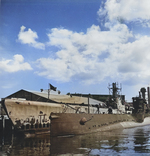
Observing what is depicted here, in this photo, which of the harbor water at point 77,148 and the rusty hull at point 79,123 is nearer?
the harbor water at point 77,148

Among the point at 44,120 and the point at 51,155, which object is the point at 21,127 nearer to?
the point at 44,120

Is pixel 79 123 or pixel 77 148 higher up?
pixel 79 123

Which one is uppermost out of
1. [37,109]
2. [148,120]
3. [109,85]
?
[109,85]

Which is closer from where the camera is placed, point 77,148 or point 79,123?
point 77,148

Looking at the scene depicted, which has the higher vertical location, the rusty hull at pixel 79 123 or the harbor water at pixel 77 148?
the rusty hull at pixel 79 123

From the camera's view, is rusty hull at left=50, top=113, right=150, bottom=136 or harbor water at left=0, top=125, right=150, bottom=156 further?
rusty hull at left=50, top=113, right=150, bottom=136

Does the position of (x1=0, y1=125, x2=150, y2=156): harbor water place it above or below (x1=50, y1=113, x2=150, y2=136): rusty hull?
below

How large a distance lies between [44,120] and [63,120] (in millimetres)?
7412

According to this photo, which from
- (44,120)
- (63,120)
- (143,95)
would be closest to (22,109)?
(44,120)

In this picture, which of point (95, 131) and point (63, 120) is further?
point (95, 131)

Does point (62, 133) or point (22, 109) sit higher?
point (22, 109)

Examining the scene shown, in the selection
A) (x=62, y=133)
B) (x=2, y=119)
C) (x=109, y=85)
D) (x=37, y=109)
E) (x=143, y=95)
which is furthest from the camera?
(x=143, y=95)

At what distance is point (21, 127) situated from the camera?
23.3 meters

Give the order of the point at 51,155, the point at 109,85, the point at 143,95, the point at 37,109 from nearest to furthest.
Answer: the point at 51,155 → the point at 37,109 → the point at 109,85 → the point at 143,95
